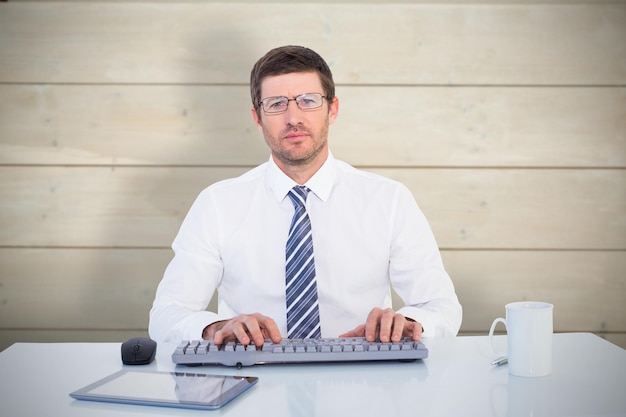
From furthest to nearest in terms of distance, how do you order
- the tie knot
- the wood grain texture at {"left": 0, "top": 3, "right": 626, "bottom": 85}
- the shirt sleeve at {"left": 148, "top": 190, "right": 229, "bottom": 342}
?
the wood grain texture at {"left": 0, "top": 3, "right": 626, "bottom": 85}, the tie knot, the shirt sleeve at {"left": 148, "top": 190, "right": 229, "bottom": 342}

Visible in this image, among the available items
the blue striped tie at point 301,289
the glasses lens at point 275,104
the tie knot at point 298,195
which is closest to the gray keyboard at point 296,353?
the blue striped tie at point 301,289

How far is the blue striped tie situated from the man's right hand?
1.30ft

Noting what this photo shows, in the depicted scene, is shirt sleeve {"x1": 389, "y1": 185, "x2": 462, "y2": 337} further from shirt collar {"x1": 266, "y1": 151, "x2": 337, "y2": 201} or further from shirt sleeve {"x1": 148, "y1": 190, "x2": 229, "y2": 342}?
shirt sleeve {"x1": 148, "y1": 190, "x2": 229, "y2": 342}

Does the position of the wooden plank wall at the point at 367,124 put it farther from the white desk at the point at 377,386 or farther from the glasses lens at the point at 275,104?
the white desk at the point at 377,386

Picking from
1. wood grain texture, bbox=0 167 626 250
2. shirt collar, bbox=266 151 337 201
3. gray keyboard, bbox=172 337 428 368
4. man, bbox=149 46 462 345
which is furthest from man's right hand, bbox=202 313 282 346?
wood grain texture, bbox=0 167 626 250

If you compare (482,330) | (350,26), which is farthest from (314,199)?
(482,330)

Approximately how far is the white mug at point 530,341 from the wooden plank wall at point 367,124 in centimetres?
118

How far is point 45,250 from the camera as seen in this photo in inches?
86.7

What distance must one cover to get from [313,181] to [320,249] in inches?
7.2

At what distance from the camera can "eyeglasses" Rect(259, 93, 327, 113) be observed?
1.68 meters

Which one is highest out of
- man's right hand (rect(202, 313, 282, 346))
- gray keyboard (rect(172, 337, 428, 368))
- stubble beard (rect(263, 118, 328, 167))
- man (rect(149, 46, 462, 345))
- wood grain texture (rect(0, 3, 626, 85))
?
wood grain texture (rect(0, 3, 626, 85))

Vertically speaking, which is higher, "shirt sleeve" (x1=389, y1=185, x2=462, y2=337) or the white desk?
"shirt sleeve" (x1=389, y1=185, x2=462, y2=337)

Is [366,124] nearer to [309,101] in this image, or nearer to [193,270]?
[309,101]

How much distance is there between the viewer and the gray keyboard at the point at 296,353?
3.52ft
